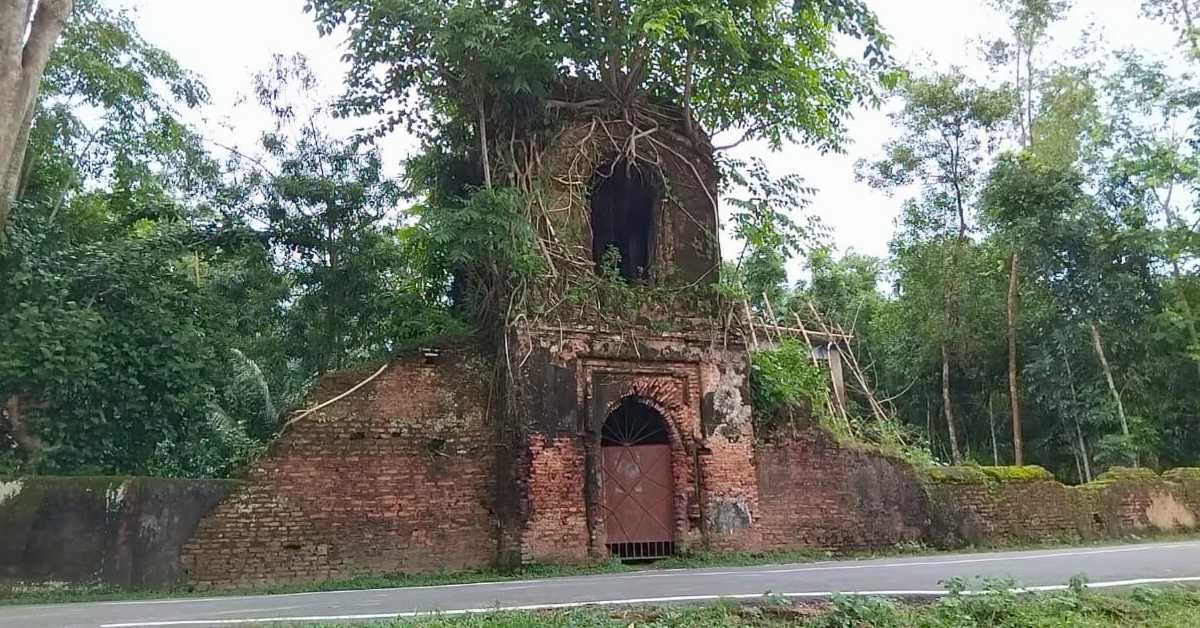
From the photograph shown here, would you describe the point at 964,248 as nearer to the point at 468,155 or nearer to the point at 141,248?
the point at 468,155

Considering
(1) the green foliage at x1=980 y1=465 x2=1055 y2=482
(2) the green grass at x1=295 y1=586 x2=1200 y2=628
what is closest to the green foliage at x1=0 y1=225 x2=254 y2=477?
(2) the green grass at x1=295 y1=586 x2=1200 y2=628

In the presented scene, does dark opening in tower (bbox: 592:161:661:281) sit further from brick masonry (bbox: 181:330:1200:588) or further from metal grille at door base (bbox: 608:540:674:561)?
metal grille at door base (bbox: 608:540:674:561)

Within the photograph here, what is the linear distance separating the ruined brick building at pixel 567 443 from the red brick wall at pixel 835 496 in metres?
0.03

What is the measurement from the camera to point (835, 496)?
12.6 meters

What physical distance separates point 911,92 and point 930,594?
16.2 metres

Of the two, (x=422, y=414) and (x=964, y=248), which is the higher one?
(x=964, y=248)

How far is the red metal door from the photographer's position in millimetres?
11711

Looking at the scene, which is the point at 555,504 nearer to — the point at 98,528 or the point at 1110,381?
the point at 98,528

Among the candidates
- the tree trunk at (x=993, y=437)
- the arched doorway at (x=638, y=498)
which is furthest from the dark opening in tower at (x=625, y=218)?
the tree trunk at (x=993, y=437)

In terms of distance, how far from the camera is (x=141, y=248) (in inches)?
463

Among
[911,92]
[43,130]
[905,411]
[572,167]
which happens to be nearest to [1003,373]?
[905,411]

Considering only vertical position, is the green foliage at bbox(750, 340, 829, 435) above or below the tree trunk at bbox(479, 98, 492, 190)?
below

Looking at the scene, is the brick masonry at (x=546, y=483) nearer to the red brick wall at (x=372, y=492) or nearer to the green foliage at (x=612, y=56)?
the red brick wall at (x=372, y=492)

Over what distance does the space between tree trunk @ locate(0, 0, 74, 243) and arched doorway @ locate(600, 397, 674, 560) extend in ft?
25.8
